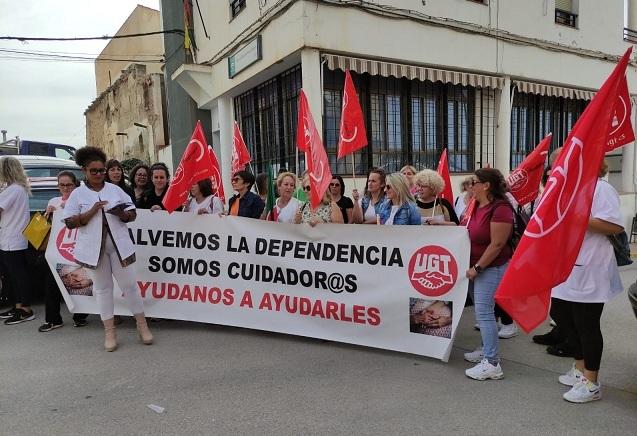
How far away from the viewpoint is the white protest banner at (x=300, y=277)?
Result: 3.93 meters

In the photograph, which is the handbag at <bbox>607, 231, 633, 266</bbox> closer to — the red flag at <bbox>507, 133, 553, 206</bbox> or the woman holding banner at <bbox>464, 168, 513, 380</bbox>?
the woman holding banner at <bbox>464, 168, 513, 380</bbox>

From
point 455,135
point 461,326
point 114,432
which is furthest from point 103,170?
point 455,135

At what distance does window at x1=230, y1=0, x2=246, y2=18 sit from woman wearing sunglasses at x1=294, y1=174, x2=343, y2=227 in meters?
7.07

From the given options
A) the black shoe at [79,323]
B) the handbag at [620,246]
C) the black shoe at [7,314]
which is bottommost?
the black shoe at [79,323]

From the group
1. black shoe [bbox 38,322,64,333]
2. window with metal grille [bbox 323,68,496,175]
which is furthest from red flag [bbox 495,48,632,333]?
window with metal grille [bbox 323,68,496,175]

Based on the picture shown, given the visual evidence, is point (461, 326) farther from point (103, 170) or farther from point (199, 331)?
point (103, 170)

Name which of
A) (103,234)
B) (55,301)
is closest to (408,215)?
(103,234)

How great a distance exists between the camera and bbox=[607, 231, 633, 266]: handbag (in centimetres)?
321

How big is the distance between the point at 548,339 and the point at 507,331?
0.39 m

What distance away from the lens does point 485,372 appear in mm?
3607

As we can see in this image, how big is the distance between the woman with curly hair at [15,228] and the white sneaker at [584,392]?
17.9 feet

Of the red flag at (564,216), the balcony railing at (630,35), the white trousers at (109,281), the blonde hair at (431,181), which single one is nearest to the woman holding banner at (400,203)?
the blonde hair at (431,181)

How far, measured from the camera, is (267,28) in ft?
29.3

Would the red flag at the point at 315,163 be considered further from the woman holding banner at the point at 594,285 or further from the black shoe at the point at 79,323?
the black shoe at the point at 79,323
